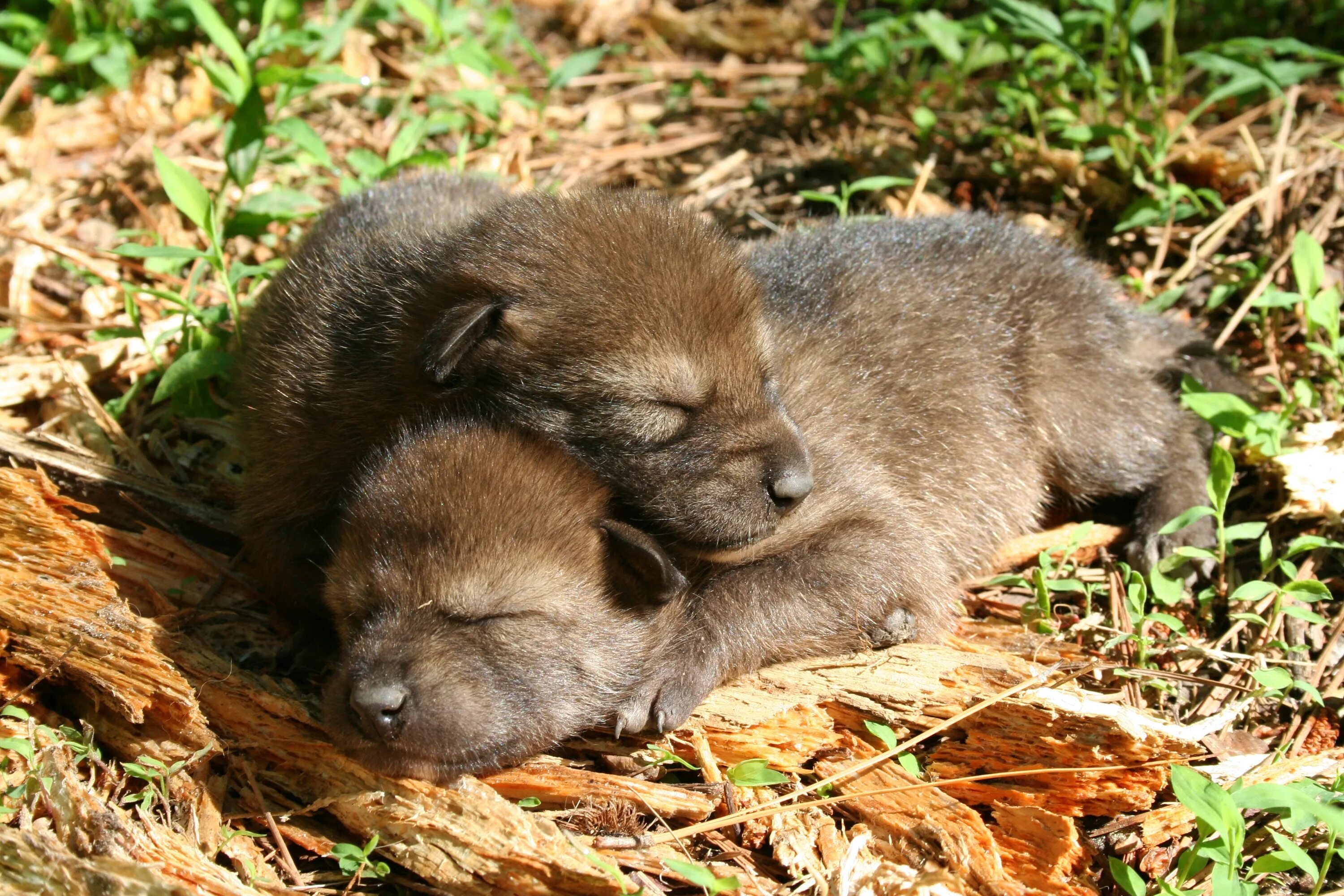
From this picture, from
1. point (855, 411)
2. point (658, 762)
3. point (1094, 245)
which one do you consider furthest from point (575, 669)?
point (1094, 245)

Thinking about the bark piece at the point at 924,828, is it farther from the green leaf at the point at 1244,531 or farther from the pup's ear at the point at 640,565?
the green leaf at the point at 1244,531

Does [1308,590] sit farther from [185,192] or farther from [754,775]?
[185,192]

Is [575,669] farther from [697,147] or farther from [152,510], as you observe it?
[697,147]

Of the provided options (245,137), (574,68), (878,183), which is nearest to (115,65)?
(245,137)

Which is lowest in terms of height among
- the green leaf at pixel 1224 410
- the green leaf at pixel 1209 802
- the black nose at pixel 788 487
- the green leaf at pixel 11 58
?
the green leaf at pixel 1209 802

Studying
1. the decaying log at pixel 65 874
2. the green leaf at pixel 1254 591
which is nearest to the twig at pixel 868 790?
the green leaf at pixel 1254 591

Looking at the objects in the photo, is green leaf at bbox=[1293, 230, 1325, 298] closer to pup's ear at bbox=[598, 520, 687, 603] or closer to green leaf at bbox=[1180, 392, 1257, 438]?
green leaf at bbox=[1180, 392, 1257, 438]

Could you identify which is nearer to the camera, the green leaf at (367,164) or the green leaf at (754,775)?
the green leaf at (754,775)
